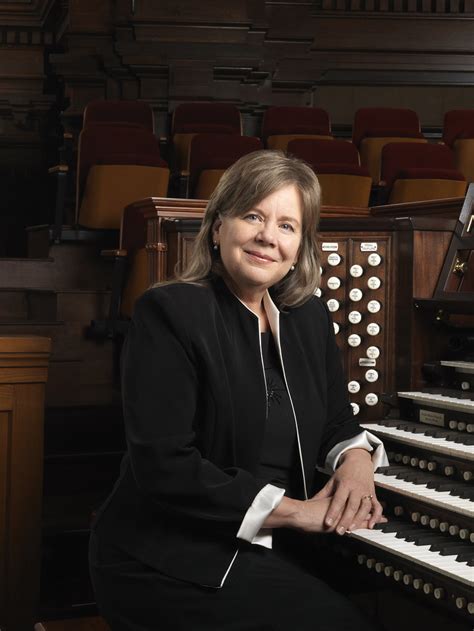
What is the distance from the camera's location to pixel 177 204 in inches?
65.7

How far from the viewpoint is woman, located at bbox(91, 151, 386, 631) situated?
996mm

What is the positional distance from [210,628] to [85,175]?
2213 mm

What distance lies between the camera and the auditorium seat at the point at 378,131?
12.2ft

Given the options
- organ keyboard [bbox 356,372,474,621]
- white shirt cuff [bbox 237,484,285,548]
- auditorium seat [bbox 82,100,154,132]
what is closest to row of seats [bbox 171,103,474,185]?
auditorium seat [bbox 82,100,154,132]

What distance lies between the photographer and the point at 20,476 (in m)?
1.71

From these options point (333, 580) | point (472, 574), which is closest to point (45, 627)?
point (333, 580)

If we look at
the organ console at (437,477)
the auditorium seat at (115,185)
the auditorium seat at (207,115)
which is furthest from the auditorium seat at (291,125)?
the organ console at (437,477)

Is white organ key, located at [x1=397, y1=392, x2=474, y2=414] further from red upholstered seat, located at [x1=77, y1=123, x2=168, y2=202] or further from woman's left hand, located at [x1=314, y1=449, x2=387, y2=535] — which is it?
red upholstered seat, located at [x1=77, y1=123, x2=168, y2=202]

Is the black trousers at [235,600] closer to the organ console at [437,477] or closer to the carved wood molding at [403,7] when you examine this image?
the organ console at [437,477]

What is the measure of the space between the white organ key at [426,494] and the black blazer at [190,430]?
122mm

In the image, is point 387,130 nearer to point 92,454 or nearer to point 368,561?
point 92,454

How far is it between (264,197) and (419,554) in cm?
43

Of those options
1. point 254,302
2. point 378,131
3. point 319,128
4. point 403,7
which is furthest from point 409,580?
point 403,7

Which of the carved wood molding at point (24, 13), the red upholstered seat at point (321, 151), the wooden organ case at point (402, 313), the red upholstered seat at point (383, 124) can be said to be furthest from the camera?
the carved wood molding at point (24, 13)
